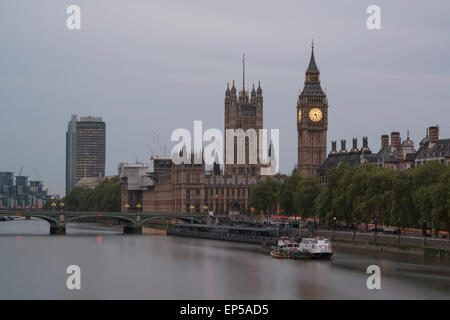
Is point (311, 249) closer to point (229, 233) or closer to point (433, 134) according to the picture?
point (433, 134)

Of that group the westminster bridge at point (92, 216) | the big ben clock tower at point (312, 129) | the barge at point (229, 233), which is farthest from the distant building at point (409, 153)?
the westminster bridge at point (92, 216)

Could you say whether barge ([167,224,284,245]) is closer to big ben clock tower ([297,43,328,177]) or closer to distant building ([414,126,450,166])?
distant building ([414,126,450,166])

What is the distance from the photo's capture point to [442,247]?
292 ft

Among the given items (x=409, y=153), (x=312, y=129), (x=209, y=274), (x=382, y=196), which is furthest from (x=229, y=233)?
(x=312, y=129)

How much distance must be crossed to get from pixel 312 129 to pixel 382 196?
9199 centimetres

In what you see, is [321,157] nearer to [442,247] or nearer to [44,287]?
[442,247]

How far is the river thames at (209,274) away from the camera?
69.5 meters

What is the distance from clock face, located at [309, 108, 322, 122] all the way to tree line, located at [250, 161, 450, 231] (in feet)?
184

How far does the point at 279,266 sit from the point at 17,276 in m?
24.5

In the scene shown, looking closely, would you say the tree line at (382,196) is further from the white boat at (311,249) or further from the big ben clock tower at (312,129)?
the big ben clock tower at (312,129)

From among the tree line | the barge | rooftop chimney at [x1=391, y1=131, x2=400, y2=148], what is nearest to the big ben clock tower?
the barge

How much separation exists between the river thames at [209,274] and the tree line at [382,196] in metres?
5.37
